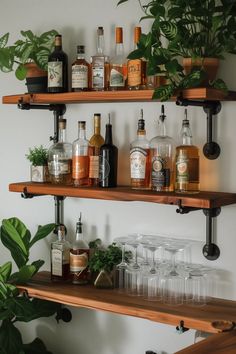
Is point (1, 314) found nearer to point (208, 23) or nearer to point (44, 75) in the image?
point (44, 75)

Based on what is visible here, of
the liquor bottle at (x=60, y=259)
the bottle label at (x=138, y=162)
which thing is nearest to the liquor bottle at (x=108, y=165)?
the bottle label at (x=138, y=162)

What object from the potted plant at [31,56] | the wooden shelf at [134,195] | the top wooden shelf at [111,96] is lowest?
the wooden shelf at [134,195]

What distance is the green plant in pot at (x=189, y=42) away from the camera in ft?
6.94

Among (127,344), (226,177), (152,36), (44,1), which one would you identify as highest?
(44,1)

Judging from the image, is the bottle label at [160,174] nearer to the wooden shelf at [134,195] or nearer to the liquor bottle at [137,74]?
the wooden shelf at [134,195]

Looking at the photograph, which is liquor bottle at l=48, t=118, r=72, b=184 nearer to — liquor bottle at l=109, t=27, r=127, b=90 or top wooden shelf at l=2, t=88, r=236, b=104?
top wooden shelf at l=2, t=88, r=236, b=104

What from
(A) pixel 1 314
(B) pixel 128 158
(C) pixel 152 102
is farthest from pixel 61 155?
(A) pixel 1 314

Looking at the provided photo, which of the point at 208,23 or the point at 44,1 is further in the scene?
the point at 44,1

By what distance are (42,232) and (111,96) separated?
0.69 meters

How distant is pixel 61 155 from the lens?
2.59m

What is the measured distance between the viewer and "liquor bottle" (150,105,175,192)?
90.4 inches

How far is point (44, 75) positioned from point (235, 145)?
2.82 feet

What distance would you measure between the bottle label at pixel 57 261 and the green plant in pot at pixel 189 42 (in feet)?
2.75

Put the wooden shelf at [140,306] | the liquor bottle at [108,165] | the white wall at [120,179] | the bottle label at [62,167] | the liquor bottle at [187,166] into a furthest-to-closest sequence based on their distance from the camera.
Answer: the bottle label at [62,167] → the liquor bottle at [108,165] → the white wall at [120,179] → the liquor bottle at [187,166] → the wooden shelf at [140,306]
